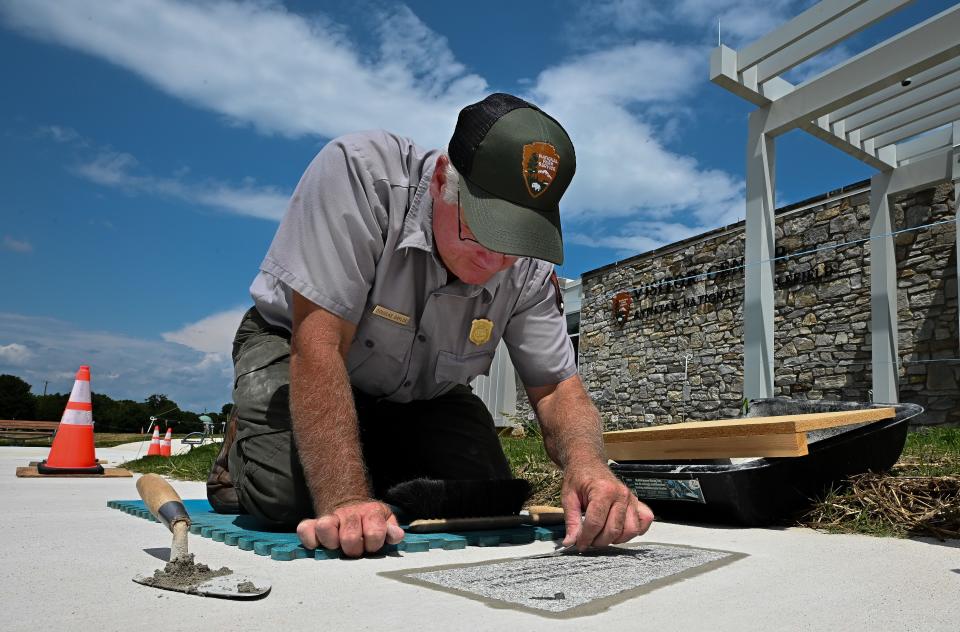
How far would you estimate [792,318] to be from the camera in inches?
308

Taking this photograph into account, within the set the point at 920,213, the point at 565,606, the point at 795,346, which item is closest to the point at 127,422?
the point at 795,346

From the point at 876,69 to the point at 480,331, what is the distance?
4.74 meters

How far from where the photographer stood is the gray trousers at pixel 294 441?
1951 millimetres

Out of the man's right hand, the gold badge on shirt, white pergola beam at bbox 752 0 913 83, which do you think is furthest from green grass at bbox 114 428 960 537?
white pergola beam at bbox 752 0 913 83

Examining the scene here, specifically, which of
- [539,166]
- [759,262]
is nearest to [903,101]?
[759,262]

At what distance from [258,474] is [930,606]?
1670 millimetres

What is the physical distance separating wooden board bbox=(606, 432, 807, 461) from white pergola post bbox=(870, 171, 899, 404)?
4.67 metres

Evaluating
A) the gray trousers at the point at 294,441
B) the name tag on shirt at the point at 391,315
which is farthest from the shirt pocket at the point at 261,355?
the name tag on shirt at the point at 391,315

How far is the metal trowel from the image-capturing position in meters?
1.19

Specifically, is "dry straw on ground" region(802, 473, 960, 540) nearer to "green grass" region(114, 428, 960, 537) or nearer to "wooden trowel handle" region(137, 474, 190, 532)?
"green grass" region(114, 428, 960, 537)

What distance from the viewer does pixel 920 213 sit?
6.79 m

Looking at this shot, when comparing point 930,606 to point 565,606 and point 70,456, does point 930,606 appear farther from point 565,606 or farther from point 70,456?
point 70,456

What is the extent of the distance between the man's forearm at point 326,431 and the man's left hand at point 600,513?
528 millimetres

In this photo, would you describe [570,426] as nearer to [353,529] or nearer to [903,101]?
[353,529]
